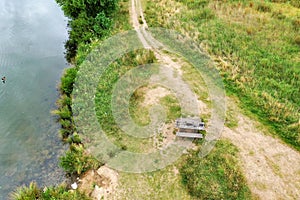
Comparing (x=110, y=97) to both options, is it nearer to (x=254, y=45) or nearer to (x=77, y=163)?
(x=77, y=163)

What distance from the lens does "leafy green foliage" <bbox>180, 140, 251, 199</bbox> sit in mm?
14234

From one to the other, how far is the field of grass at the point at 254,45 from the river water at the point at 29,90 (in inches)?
405

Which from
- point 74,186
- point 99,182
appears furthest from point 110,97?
point 74,186

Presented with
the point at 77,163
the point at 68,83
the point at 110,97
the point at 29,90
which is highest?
the point at 68,83

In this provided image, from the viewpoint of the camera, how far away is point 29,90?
21688 millimetres

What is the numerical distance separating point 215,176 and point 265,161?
3078mm

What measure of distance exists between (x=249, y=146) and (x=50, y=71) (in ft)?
53.2

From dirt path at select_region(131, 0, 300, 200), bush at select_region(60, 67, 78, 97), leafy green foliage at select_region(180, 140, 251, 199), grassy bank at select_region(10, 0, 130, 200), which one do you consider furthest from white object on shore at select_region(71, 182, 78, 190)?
dirt path at select_region(131, 0, 300, 200)

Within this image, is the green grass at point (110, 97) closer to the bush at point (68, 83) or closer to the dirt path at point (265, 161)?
the bush at point (68, 83)

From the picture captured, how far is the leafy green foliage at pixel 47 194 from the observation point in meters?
14.1

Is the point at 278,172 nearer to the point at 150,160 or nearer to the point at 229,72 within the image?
the point at 150,160

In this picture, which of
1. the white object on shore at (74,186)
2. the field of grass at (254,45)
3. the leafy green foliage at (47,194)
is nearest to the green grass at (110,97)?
the white object on shore at (74,186)

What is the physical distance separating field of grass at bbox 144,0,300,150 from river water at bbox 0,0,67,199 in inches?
405

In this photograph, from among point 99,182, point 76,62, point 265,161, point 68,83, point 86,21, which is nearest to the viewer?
point 99,182
